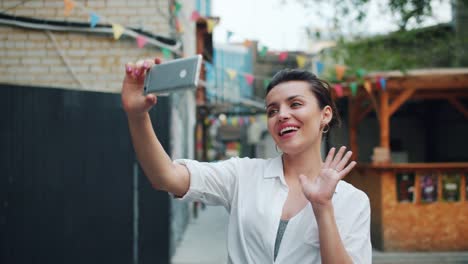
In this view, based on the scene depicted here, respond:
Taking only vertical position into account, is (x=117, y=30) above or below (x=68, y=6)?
below

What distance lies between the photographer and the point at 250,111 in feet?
51.3

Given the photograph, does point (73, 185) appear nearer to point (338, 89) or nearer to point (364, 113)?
point (338, 89)

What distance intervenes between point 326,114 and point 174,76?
2.37ft

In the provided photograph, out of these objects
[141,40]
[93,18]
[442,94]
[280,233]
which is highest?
[93,18]

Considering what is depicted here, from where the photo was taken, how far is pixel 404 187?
7602mm

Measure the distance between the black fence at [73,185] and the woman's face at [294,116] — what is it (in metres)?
3.82

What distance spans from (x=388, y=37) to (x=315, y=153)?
38.0ft

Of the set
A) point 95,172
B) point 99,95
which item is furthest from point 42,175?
point 99,95

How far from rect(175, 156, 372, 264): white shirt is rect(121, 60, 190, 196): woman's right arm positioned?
7 cm

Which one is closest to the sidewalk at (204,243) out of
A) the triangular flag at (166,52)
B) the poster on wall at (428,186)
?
the triangular flag at (166,52)

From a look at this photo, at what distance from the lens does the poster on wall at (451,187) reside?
24.8 feet

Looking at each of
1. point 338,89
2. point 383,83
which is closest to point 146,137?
point 383,83

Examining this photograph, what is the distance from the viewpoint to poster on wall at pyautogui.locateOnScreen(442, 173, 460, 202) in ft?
24.8

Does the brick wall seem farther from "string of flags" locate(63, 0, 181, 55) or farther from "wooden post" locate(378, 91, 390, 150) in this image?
"wooden post" locate(378, 91, 390, 150)
